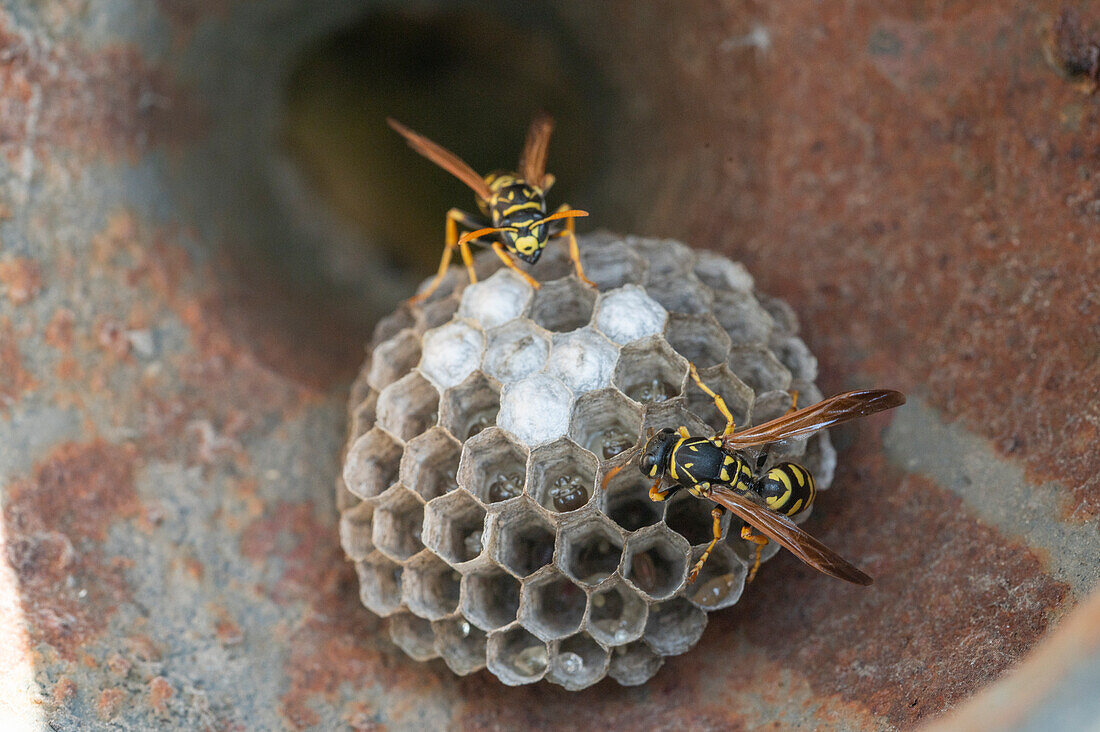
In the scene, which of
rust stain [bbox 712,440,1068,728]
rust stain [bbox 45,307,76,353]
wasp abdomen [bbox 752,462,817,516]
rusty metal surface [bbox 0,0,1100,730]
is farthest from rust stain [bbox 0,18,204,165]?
rust stain [bbox 712,440,1068,728]

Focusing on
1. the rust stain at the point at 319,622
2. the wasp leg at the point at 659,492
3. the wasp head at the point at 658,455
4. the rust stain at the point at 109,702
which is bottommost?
the rust stain at the point at 109,702

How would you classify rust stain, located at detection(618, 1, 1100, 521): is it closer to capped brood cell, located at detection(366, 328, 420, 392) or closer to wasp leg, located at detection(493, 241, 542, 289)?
wasp leg, located at detection(493, 241, 542, 289)

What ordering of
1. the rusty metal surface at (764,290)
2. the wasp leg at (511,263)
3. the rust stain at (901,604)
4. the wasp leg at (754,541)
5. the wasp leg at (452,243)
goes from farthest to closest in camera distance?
1. the wasp leg at (452,243)
2. the wasp leg at (511,263)
3. the wasp leg at (754,541)
4. the rusty metal surface at (764,290)
5. the rust stain at (901,604)

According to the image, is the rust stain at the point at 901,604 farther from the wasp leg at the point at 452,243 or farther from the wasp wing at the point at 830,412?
the wasp leg at the point at 452,243

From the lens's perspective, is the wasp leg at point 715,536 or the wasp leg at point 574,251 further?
the wasp leg at point 574,251

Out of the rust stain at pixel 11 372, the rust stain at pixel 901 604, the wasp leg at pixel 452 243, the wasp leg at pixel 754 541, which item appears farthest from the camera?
the wasp leg at pixel 452 243

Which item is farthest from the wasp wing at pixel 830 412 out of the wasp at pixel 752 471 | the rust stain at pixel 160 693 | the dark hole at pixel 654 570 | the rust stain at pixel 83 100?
the rust stain at pixel 83 100
